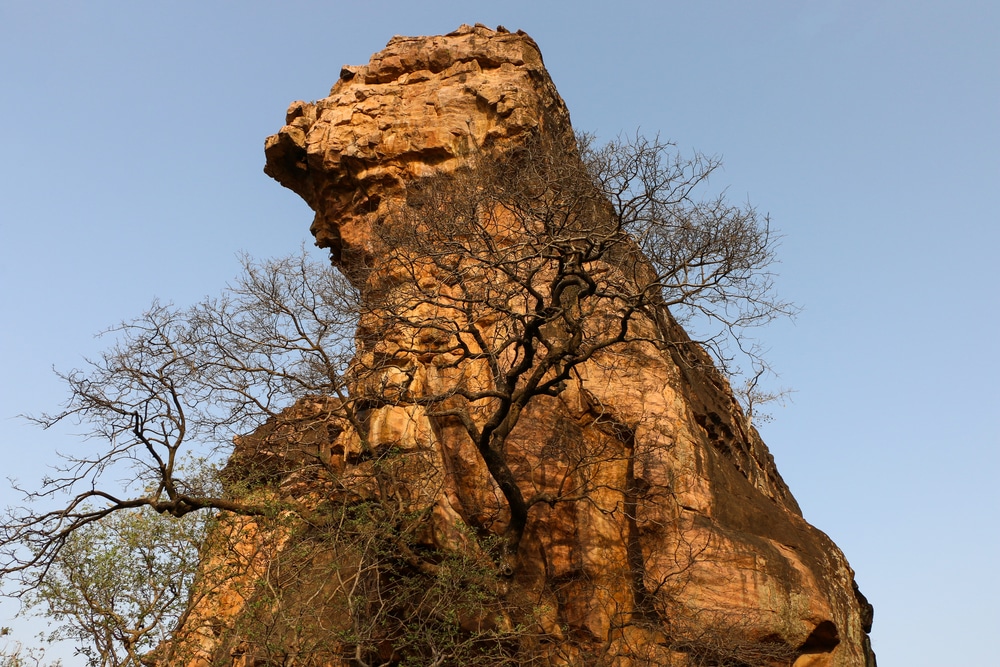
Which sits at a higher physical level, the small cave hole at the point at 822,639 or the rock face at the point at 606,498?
the rock face at the point at 606,498

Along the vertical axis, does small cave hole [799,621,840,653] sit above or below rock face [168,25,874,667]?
below

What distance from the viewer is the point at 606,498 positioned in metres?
12.2

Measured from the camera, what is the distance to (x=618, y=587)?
11.6 metres

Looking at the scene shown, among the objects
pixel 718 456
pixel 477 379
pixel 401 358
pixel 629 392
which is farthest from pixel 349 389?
pixel 718 456

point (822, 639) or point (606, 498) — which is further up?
point (606, 498)

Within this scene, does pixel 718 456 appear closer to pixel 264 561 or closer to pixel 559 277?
pixel 559 277

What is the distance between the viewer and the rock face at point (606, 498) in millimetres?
10984

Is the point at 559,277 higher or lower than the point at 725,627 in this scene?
higher

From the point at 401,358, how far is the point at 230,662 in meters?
4.91

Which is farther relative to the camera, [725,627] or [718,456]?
[718,456]

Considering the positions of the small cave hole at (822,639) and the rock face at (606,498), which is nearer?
the rock face at (606,498)

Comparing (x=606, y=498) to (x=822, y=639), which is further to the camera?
(x=606, y=498)

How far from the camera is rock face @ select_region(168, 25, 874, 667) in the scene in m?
11.0

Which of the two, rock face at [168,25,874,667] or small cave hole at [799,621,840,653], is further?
small cave hole at [799,621,840,653]
